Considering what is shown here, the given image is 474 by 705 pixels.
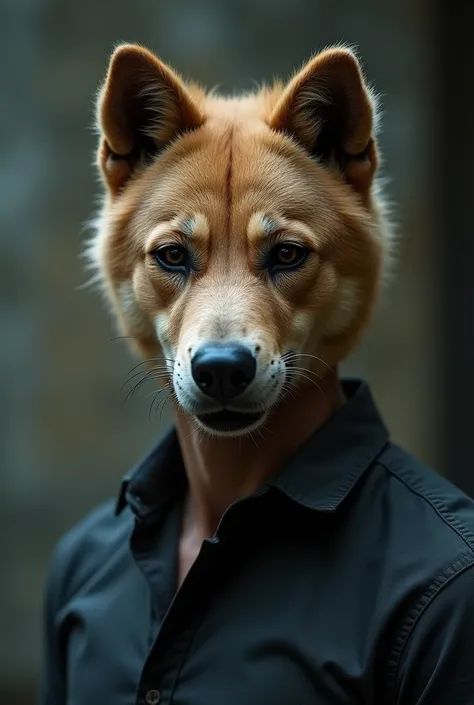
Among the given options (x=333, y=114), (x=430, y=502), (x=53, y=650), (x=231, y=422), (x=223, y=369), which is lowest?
(x=53, y=650)

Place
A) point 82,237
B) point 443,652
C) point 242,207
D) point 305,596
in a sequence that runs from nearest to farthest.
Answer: point 443,652 < point 305,596 < point 242,207 < point 82,237

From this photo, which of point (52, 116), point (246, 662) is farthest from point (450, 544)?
point (52, 116)

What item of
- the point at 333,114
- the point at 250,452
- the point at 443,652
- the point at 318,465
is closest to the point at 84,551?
the point at 250,452

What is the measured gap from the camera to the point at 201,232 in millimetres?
2334

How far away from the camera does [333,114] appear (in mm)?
2523

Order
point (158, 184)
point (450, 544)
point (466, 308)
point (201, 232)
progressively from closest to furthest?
point (450, 544) < point (201, 232) < point (158, 184) < point (466, 308)

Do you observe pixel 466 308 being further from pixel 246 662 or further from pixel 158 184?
pixel 246 662

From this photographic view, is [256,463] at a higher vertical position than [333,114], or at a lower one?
lower

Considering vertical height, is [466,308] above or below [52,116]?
below

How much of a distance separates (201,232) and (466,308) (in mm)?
3122

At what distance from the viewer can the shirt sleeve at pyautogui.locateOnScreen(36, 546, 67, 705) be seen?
2564 mm

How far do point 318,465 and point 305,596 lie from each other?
0.30 meters

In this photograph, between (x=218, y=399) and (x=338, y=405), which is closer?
(x=218, y=399)

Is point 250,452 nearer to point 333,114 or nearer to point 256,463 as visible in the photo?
point 256,463
